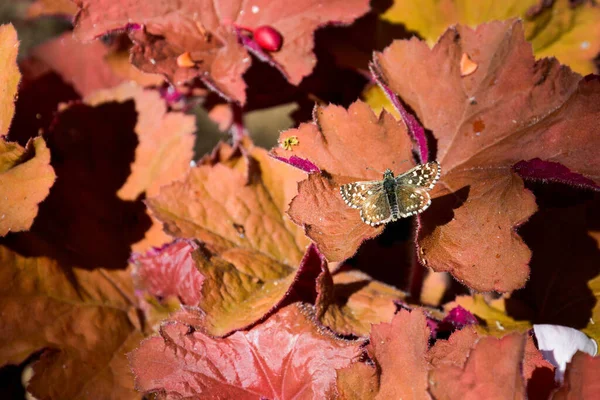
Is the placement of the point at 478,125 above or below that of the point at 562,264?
above

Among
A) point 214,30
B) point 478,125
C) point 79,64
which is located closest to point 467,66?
point 478,125

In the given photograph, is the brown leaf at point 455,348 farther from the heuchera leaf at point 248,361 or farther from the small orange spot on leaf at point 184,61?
the small orange spot on leaf at point 184,61

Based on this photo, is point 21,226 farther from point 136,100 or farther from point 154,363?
point 136,100

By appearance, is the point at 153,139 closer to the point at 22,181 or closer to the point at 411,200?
the point at 22,181

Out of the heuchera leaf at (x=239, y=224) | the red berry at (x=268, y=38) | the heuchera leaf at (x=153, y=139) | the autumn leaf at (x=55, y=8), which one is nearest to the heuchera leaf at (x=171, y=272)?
the heuchera leaf at (x=239, y=224)

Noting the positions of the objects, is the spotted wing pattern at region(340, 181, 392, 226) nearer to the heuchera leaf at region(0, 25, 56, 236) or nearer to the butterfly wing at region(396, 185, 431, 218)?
the butterfly wing at region(396, 185, 431, 218)

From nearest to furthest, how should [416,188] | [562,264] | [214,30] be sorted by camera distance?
[416,188] → [562,264] → [214,30]

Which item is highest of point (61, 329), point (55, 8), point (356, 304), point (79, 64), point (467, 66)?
point (467, 66)

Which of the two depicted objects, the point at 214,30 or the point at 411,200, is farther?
the point at 214,30
